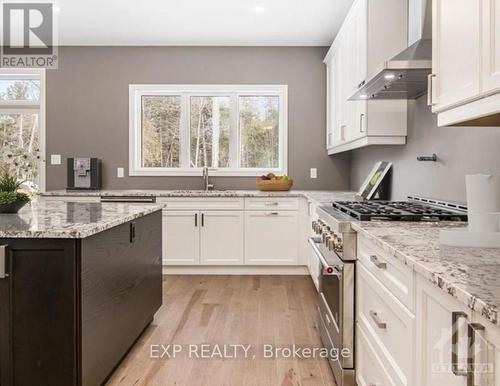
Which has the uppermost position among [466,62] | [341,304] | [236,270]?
[466,62]

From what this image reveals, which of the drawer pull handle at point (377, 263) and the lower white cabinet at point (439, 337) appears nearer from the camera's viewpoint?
the lower white cabinet at point (439, 337)

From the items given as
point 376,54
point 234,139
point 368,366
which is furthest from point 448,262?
point 234,139

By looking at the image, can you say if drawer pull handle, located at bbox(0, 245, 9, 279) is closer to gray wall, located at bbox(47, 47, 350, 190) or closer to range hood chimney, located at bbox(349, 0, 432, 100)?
range hood chimney, located at bbox(349, 0, 432, 100)

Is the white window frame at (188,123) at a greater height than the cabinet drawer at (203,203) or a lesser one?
greater

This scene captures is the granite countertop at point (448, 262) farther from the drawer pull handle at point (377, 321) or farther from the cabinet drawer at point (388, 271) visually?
the drawer pull handle at point (377, 321)

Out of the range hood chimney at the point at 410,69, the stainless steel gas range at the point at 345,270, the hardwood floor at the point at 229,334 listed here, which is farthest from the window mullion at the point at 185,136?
the stainless steel gas range at the point at 345,270

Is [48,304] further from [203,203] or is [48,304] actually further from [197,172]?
[197,172]

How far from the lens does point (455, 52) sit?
5.42ft

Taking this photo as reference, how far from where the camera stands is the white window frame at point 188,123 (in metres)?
5.27

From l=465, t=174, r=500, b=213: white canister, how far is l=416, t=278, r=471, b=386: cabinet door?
0.43 meters

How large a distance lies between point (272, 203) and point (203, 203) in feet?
2.31

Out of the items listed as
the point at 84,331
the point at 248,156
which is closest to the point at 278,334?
the point at 84,331

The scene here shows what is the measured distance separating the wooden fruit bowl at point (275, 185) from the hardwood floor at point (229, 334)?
3.20 ft

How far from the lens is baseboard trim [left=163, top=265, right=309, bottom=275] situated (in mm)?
4711
